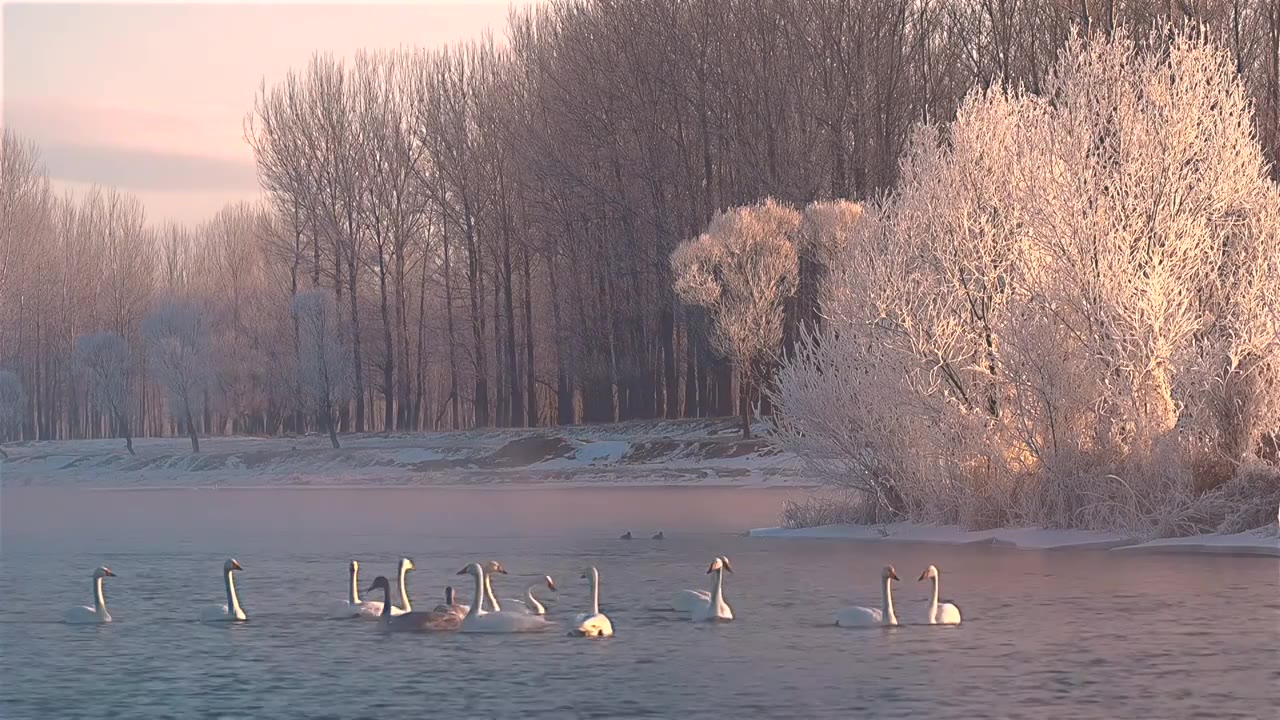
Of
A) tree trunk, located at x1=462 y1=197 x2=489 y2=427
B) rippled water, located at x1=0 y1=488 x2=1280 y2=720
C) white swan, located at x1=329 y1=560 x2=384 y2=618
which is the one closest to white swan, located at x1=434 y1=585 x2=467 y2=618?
rippled water, located at x1=0 y1=488 x2=1280 y2=720

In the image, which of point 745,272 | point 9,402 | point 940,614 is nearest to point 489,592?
point 940,614

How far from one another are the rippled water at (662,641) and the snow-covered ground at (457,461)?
22675 mm

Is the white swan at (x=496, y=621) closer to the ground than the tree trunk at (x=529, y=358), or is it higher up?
closer to the ground

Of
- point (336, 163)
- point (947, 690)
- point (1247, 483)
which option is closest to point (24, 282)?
point (336, 163)

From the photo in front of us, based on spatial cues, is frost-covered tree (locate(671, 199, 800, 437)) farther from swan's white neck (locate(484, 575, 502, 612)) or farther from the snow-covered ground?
swan's white neck (locate(484, 575, 502, 612))

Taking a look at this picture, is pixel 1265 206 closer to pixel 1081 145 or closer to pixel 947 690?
pixel 1081 145

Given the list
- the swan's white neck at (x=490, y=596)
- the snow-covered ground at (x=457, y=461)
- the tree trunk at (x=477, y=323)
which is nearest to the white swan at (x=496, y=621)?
the swan's white neck at (x=490, y=596)

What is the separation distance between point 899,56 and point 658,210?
1082 cm

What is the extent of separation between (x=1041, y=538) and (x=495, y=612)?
12103mm

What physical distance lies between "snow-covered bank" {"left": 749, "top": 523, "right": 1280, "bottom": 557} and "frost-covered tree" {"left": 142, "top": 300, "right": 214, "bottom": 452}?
55669 millimetres

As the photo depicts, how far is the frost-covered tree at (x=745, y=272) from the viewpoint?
5650 cm

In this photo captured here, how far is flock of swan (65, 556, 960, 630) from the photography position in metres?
18.3

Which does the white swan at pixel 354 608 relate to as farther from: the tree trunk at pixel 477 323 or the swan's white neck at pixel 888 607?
the tree trunk at pixel 477 323

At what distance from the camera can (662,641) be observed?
57.8 ft
